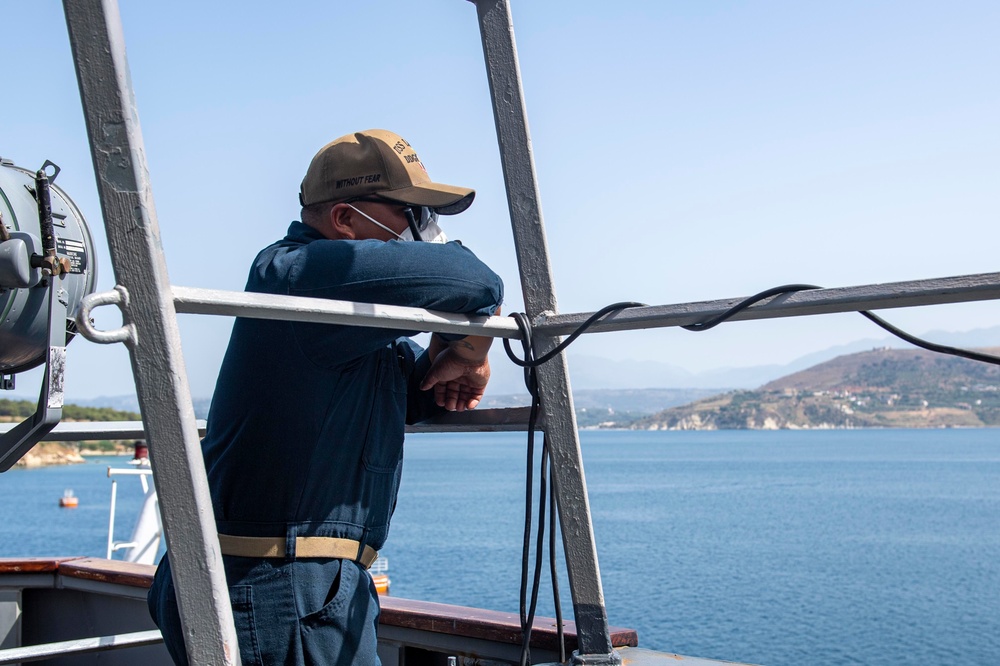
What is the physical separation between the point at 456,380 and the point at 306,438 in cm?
61

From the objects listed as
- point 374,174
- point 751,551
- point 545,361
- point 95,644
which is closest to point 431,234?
point 374,174

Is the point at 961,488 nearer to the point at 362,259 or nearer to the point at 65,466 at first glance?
the point at 362,259

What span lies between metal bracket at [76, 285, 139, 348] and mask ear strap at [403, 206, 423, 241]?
74 cm

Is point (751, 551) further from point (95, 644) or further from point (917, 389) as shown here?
point (917, 389)

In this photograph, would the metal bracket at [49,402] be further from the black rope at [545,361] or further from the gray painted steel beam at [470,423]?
the black rope at [545,361]

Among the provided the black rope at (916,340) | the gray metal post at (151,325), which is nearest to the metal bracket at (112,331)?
the gray metal post at (151,325)

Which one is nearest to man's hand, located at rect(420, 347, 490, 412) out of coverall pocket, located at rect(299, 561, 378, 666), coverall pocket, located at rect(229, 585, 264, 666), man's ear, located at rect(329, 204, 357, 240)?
man's ear, located at rect(329, 204, 357, 240)

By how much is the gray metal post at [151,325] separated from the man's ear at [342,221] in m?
0.61

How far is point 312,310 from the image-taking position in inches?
60.7

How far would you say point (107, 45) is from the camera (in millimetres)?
1359

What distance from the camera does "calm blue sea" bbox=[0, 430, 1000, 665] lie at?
2988 cm

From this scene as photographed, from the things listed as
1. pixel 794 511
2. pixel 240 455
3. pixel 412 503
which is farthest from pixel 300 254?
pixel 412 503

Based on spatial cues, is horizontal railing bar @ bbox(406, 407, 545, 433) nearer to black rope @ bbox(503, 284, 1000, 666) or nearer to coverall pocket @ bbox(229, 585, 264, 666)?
black rope @ bbox(503, 284, 1000, 666)

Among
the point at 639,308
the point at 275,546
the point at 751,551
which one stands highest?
the point at 639,308
